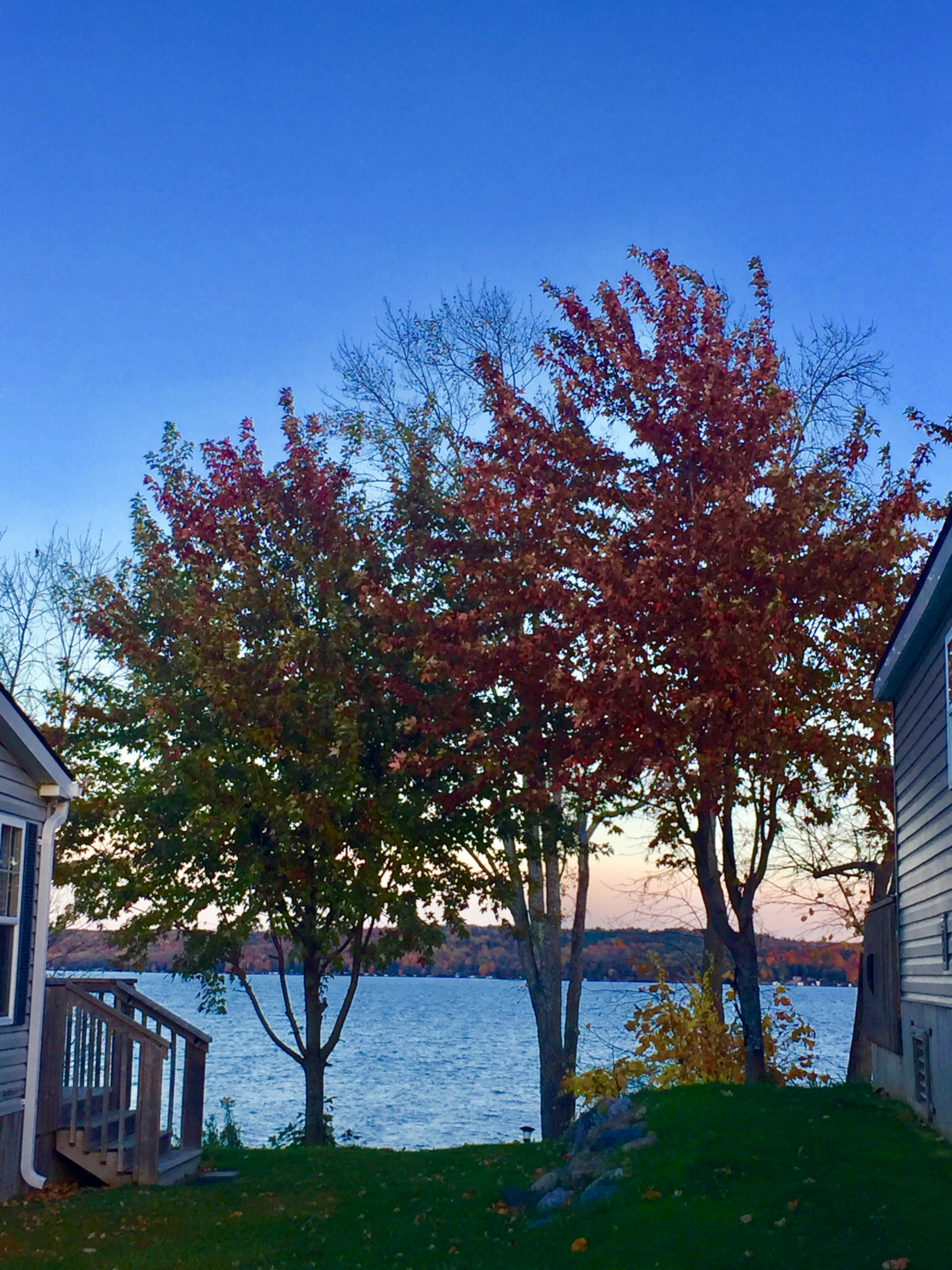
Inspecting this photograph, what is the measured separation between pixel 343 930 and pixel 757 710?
21.6 ft

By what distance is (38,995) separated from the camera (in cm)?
1171

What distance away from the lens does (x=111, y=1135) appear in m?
12.5

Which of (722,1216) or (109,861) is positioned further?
(109,861)

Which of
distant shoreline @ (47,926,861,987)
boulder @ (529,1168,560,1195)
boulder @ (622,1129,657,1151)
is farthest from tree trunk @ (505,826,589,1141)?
boulder @ (622,1129,657,1151)

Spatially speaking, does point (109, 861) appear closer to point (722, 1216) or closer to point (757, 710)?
point (757, 710)

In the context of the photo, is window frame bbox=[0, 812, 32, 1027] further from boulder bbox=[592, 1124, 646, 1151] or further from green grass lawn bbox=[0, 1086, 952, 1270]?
boulder bbox=[592, 1124, 646, 1151]

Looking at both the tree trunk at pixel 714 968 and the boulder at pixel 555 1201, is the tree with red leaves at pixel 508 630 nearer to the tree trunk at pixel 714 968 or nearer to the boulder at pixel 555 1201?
the tree trunk at pixel 714 968

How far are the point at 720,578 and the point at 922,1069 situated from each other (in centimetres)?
543

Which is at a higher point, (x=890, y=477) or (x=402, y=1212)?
(x=890, y=477)

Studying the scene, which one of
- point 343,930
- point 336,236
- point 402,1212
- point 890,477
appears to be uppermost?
point 336,236

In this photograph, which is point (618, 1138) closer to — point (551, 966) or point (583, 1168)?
point (583, 1168)

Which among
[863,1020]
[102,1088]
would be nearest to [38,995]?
[102,1088]

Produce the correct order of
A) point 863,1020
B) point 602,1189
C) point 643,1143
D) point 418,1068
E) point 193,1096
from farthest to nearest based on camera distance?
point 418,1068
point 863,1020
point 193,1096
point 643,1143
point 602,1189

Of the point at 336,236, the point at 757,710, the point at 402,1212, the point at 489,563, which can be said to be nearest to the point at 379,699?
the point at 489,563
